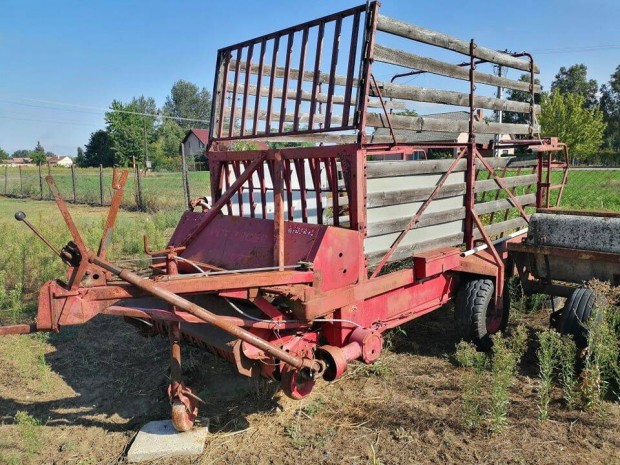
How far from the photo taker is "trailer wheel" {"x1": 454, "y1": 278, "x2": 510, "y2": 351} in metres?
4.70

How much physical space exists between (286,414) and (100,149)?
6646 cm

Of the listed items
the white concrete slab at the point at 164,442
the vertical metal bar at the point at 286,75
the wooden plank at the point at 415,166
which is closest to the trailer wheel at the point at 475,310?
the wooden plank at the point at 415,166

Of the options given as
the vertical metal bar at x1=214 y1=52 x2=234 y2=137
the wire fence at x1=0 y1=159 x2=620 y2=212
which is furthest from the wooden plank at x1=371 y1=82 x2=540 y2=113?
the wire fence at x1=0 y1=159 x2=620 y2=212

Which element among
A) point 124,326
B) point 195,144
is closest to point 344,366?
point 124,326

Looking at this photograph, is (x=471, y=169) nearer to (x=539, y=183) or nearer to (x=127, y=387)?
(x=539, y=183)

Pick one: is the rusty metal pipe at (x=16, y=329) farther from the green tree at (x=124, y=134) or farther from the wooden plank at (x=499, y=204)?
the green tree at (x=124, y=134)

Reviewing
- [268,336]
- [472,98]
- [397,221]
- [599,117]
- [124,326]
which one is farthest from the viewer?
[599,117]

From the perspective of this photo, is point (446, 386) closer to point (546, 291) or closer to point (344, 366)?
point (344, 366)

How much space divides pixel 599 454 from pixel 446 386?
1232 mm

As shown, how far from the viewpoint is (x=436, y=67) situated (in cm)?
452

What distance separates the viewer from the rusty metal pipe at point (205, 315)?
2754 mm

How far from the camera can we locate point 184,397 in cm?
354

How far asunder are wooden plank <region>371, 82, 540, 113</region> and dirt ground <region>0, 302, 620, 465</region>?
7.88 ft

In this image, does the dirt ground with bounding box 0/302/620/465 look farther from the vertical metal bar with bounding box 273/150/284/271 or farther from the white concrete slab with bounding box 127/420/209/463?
the vertical metal bar with bounding box 273/150/284/271
